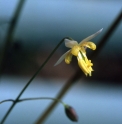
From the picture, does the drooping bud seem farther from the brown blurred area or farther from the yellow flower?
the brown blurred area

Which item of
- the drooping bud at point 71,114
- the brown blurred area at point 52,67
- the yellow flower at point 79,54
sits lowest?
the drooping bud at point 71,114

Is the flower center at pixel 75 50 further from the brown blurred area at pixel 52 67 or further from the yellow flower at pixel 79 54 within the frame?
the brown blurred area at pixel 52 67

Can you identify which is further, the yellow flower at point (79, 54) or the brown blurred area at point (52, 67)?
the brown blurred area at point (52, 67)

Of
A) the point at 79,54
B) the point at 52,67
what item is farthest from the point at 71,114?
the point at 52,67

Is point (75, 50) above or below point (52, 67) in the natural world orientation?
below

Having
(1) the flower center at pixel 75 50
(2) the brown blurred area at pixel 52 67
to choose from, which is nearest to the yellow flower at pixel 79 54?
(1) the flower center at pixel 75 50

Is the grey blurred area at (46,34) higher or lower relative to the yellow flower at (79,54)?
higher

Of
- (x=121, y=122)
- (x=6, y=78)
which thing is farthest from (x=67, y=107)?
(x=6, y=78)

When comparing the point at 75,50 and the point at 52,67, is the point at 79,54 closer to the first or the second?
the point at 75,50

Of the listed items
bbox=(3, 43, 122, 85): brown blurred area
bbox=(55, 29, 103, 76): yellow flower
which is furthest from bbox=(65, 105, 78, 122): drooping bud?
bbox=(3, 43, 122, 85): brown blurred area

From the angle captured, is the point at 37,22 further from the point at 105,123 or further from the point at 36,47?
the point at 105,123

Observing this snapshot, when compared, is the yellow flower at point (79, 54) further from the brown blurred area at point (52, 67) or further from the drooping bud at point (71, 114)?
the brown blurred area at point (52, 67)
